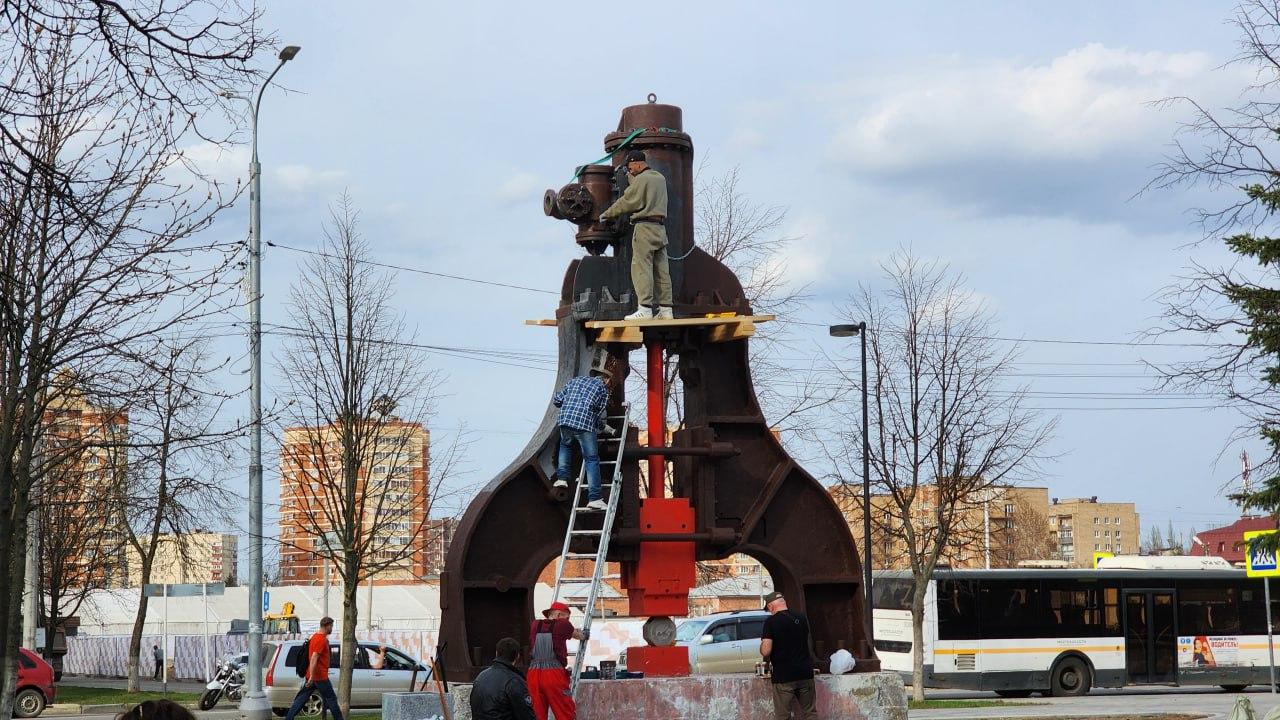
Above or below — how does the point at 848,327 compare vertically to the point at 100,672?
above

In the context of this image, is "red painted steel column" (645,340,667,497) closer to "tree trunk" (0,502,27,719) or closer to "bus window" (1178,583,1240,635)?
"tree trunk" (0,502,27,719)

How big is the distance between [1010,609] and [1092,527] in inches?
5627

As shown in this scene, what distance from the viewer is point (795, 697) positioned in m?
13.8

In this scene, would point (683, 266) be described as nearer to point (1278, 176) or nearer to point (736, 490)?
point (736, 490)

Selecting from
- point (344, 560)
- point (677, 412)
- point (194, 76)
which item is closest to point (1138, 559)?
point (677, 412)

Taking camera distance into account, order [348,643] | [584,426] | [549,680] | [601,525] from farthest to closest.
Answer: [348,643] < [601,525] < [584,426] < [549,680]

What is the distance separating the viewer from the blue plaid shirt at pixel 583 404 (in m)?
14.0

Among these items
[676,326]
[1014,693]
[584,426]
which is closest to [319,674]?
[584,426]

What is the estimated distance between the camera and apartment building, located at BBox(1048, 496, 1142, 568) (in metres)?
150

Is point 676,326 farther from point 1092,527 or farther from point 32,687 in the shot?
point 1092,527

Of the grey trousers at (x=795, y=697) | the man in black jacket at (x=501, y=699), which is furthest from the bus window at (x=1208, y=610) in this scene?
the man in black jacket at (x=501, y=699)

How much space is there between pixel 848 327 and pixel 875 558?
54206mm

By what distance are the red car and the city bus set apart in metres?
17.6

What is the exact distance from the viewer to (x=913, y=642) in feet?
105
